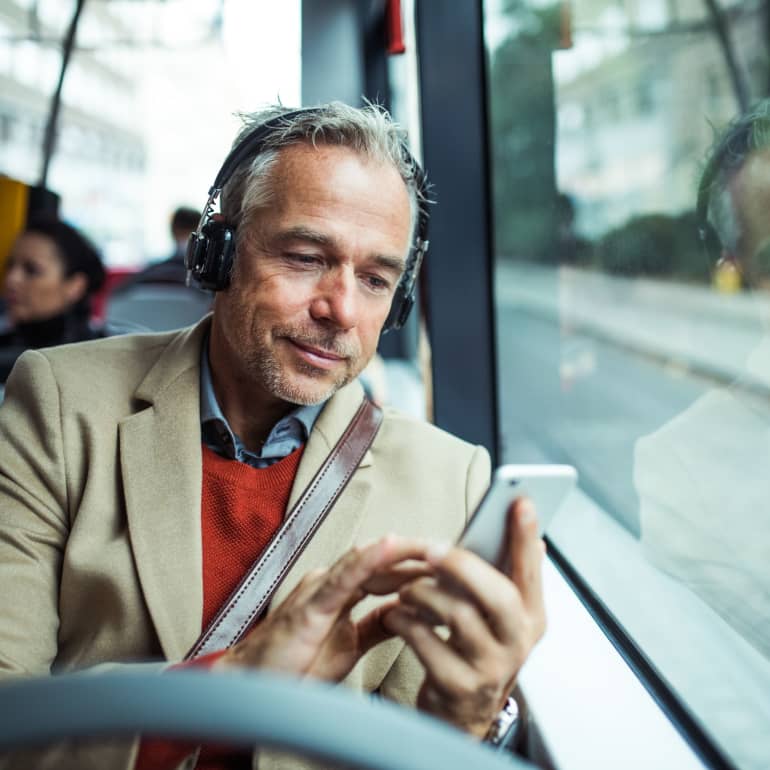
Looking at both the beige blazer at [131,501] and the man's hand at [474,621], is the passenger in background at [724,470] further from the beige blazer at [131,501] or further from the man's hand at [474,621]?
the man's hand at [474,621]

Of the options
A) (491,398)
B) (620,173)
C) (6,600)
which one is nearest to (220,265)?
(6,600)

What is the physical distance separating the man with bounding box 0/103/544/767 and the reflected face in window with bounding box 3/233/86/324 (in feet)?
6.56

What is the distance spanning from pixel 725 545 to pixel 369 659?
0.93 m

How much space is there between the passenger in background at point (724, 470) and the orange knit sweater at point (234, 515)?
36.9 inches

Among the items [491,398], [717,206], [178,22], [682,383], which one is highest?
[178,22]

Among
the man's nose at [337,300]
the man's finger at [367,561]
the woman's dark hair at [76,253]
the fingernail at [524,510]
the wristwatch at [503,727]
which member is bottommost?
the wristwatch at [503,727]

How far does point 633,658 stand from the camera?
1574mm

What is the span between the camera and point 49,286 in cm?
331

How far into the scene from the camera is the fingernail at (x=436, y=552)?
31.9 inches

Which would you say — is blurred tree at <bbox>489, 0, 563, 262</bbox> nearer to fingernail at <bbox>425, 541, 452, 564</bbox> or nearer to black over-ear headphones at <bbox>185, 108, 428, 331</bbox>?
black over-ear headphones at <bbox>185, 108, 428, 331</bbox>

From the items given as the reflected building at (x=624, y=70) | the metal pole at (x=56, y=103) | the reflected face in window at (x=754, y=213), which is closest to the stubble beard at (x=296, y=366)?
the reflected face in window at (x=754, y=213)

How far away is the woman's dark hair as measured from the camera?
339 cm

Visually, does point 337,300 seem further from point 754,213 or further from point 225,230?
point 754,213

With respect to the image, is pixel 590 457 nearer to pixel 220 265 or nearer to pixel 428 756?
pixel 220 265
